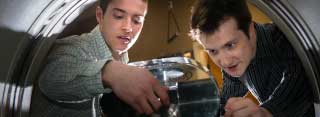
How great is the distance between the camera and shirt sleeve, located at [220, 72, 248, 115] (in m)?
0.50

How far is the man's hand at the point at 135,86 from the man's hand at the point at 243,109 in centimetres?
9

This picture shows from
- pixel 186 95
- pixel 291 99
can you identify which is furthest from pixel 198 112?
pixel 291 99

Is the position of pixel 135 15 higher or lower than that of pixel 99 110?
higher

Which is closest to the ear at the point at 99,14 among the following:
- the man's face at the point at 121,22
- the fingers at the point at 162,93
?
the man's face at the point at 121,22

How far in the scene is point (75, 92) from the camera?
1.60 ft

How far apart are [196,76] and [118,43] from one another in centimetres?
12

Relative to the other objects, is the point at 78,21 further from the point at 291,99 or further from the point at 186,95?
the point at 291,99

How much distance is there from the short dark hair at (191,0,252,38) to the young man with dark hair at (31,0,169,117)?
7cm

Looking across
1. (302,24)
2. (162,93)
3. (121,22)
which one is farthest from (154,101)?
(302,24)

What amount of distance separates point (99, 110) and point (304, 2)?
31 centimetres

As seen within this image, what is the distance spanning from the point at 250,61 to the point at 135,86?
165mm

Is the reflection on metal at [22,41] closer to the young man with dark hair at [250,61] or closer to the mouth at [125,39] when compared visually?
the mouth at [125,39]

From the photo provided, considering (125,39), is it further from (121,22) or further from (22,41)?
(22,41)

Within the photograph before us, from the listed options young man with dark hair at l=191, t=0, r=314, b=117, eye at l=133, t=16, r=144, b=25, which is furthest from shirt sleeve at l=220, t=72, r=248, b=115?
eye at l=133, t=16, r=144, b=25
